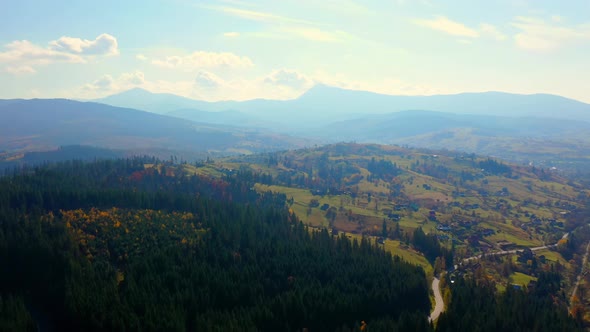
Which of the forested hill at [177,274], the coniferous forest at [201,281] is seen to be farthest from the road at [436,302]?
the forested hill at [177,274]

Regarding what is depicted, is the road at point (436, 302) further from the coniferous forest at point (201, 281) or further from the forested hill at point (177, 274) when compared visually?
the forested hill at point (177, 274)

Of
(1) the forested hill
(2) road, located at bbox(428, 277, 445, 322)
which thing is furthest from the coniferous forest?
(2) road, located at bbox(428, 277, 445, 322)

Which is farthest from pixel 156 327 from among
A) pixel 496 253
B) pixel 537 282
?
pixel 496 253

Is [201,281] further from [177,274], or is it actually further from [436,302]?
[436,302]

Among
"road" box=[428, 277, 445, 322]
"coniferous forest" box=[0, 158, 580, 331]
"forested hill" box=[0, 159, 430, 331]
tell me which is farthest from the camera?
"road" box=[428, 277, 445, 322]

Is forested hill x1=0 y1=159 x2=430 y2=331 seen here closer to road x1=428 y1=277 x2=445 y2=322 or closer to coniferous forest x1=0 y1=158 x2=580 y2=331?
coniferous forest x1=0 y1=158 x2=580 y2=331

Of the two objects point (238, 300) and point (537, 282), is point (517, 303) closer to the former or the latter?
point (537, 282)
